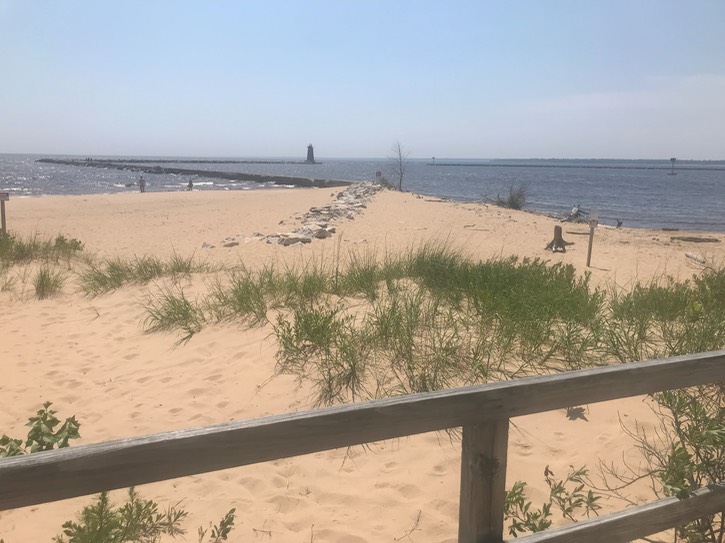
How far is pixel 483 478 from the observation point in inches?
66.5

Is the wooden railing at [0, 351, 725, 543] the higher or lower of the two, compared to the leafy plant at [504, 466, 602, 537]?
higher

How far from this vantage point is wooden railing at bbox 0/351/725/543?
1.34m

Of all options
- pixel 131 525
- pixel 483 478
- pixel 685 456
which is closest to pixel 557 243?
pixel 685 456

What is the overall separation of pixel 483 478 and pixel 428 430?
0.25m

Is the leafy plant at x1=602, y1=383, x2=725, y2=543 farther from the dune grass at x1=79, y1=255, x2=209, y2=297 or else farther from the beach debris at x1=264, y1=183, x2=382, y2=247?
the beach debris at x1=264, y1=183, x2=382, y2=247

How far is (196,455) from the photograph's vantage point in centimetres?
144

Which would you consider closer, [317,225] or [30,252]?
[30,252]

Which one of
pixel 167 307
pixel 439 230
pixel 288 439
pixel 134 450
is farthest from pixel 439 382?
pixel 439 230

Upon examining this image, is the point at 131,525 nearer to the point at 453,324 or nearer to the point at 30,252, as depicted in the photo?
Result: the point at 453,324

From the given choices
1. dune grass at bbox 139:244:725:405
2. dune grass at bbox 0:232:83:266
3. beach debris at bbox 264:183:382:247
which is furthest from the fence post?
beach debris at bbox 264:183:382:247

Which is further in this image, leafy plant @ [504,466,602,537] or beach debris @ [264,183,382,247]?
beach debris @ [264,183,382,247]

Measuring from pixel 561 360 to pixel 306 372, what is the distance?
208cm

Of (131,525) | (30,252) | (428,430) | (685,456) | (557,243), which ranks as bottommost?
(131,525)

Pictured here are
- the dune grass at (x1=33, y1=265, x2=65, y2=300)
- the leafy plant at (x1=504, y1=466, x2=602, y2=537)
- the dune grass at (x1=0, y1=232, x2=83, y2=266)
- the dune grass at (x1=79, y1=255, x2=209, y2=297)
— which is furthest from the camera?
the dune grass at (x1=0, y1=232, x2=83, y2=266)
